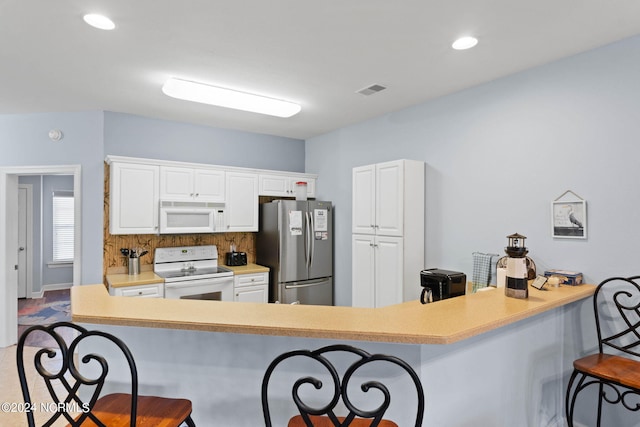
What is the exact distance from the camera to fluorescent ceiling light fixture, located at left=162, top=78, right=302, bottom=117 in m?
3.00

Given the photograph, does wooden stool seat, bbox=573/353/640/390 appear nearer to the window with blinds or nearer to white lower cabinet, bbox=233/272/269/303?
white lower cabinet, bbox=233/272/269/303

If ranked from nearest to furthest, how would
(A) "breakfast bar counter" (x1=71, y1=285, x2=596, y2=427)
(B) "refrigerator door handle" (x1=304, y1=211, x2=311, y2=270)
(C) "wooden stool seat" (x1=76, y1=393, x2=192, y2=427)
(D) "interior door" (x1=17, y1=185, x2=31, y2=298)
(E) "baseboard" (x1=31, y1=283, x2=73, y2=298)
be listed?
(C) "wooden stool seat" (x1=76, y1=393, x2=192, y2=427) < (A) "breakfast bar counter" (x1=71, y1=285, x2=596, y2=427) < (B) "refrigerator door handle" (x1=304, y1=211, x2=311, y2=270) < (D) "interior door" (x1=17, y1=185, x2=31, y2=298) < (E) "baseboard" (x1=31, y1=283, x2=73, y2=298)

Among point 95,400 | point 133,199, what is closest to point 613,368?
point 95,400

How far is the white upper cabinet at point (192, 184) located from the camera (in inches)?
155

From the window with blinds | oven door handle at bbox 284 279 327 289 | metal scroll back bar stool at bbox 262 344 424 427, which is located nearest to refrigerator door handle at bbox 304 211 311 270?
oven door handle at bbox 284 279 327 289

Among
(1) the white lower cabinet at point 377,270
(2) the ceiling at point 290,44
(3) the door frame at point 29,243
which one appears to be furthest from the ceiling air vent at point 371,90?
(3) the door frame at point 29,243

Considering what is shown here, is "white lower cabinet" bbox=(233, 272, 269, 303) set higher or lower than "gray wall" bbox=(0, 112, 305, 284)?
lower

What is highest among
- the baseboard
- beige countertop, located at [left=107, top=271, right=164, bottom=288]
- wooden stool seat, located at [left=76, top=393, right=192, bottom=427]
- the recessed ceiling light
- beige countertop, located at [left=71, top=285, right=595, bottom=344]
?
the recessed ceiling light

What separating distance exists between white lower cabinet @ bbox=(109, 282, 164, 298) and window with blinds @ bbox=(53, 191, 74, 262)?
461 centimetres

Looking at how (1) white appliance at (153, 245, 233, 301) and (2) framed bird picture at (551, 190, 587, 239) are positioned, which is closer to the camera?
(2) framed bird picture at (551, 190, 587, 239)

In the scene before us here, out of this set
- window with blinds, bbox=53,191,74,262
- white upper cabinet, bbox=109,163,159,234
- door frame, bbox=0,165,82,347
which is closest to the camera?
white upper cabinet, bbox=109,163,159,234

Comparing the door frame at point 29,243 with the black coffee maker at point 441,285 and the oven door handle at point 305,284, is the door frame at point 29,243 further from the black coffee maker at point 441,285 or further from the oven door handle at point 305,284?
the black coffee maker at point 441,285

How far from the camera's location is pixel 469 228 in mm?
3141

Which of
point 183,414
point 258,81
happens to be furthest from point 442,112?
point 183,414
